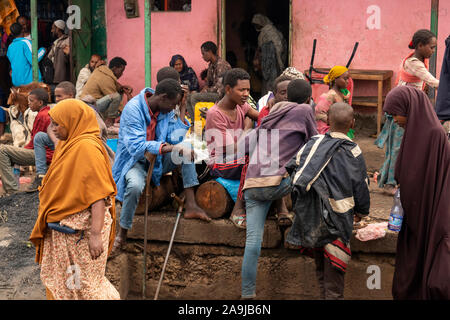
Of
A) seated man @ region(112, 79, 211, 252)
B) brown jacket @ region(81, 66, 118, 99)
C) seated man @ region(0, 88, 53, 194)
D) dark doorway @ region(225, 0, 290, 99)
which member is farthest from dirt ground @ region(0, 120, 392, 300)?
dark doorway @ region(225, 0, 290, 99)

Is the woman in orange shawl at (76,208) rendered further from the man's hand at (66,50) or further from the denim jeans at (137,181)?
the man's hand at (66,50)

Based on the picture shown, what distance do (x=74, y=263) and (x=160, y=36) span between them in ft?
22.4

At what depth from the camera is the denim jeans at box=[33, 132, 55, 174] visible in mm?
7035

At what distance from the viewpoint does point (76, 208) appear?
407 cm

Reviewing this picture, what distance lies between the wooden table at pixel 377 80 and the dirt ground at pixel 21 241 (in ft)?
4.67

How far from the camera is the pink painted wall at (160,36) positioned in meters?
10.3

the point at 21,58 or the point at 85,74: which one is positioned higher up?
the point at 21,58

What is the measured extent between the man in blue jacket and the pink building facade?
1.36 m

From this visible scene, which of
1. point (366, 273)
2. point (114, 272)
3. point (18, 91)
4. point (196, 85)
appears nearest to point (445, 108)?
point (366, 273)

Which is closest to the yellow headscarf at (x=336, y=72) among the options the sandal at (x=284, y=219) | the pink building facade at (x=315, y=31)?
the sandal at (x=284, y=219)

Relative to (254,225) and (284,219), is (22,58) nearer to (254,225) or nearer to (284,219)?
(284,219)

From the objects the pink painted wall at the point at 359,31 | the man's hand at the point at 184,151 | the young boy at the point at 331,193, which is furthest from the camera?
the pink painted wall at the point at 359,31

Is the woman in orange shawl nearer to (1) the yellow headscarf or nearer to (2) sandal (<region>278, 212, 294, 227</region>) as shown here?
(2) sandal (<region>278, 212, 294, 227</region>)

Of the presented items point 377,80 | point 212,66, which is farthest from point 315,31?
point 212,66
